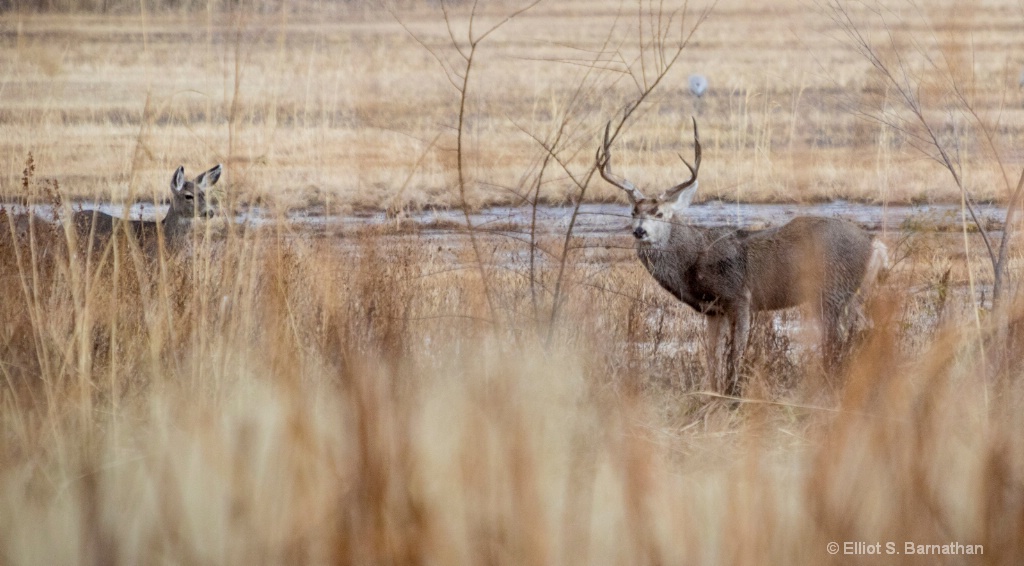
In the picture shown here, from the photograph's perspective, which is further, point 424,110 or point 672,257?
point 424,110

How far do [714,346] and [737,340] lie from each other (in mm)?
358

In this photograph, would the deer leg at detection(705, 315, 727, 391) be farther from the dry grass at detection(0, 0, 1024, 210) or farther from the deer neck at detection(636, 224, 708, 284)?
the dry grass at detection(0, 0, 1024, 210)

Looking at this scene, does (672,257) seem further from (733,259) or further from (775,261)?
(775,261)

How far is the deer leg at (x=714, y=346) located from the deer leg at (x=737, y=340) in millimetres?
53

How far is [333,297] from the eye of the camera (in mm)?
2391

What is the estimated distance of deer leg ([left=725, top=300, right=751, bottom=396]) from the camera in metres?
4.35

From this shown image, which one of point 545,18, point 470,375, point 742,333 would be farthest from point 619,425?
point 545,18

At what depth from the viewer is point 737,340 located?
522cm

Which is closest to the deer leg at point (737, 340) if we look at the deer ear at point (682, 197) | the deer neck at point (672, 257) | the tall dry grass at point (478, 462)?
the deer neck at point (672, 257)

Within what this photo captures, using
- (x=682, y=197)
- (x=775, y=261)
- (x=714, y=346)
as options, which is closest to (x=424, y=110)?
(x=682, y=197)

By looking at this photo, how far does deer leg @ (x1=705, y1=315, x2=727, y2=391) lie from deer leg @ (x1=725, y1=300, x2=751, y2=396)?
0.17 ft

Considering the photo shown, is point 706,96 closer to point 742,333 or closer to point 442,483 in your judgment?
point 742,333

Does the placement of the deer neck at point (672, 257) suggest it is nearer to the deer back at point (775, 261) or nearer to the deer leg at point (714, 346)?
the deer back at point (775, 261)

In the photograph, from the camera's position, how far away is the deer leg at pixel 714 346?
170 inches
